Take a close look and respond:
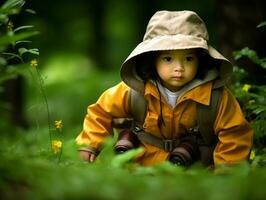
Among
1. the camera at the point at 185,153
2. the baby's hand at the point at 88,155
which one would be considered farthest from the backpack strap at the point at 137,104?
the baby's hand at the point at 88,155

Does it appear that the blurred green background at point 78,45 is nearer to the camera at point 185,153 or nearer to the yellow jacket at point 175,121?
the yellow jacket at point 175,121

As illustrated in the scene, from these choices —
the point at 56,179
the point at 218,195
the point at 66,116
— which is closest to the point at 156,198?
the point at 218,195

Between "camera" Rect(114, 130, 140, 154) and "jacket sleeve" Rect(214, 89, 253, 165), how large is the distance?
2.26 feet

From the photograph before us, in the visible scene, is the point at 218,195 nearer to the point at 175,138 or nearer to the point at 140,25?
the point at 175,138

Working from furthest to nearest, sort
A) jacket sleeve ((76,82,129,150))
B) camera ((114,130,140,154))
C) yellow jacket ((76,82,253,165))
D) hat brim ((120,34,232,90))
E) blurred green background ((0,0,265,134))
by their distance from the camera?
blurred green background ((0,0,265,134)) → jacket sleeve ((76,82,129,150)) → camera ((114,130,140,154)) → yellow jacket ((76,82,253,165)) → hat brim ((120,34,232,90))

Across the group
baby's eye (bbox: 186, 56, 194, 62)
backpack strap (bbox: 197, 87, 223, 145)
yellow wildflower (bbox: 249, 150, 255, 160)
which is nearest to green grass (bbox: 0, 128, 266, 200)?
backpack strap (bbox: 197, 87, 223, 145)

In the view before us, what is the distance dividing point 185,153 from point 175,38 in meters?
0.89

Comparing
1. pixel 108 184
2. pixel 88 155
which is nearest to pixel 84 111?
pixel 88 155

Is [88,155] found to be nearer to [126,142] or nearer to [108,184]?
[126,142]

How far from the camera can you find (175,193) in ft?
7.73

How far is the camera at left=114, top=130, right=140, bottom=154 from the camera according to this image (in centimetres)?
482

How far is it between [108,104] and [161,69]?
54 cm

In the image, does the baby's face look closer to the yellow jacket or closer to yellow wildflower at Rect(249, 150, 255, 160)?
the yellow jacket

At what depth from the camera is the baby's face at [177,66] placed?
4676mm
